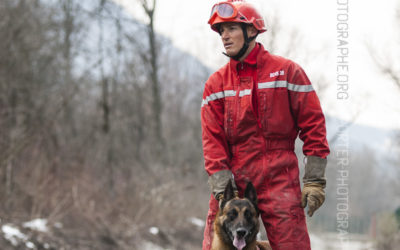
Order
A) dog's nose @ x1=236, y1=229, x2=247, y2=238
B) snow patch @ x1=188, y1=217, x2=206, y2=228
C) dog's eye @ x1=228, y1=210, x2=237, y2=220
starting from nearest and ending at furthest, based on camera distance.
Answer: dog's nose @ x1=236, y1=229, x2=247, y2=238 → dog's eye @ x1=228, y1=210, x2=237, y2=220 → snow patch @ x1=188, y1=217, x2=206, y2=228

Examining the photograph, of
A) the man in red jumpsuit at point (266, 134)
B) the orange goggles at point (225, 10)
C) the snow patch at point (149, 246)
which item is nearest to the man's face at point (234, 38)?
the man in red jumpsuit at point (266, 134)

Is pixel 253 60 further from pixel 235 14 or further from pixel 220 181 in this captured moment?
pixel 220 181

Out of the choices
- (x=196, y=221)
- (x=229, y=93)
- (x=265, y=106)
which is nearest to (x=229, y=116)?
(x=229, y=93)

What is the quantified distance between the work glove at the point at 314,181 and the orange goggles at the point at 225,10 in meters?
1.28

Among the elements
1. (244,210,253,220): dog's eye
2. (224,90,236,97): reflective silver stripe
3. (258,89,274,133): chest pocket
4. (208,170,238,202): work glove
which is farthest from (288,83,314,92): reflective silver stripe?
(244,210,253,220): dog's eye

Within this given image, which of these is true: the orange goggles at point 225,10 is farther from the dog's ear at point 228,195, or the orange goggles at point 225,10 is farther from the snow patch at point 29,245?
the snow patch at point 29,245

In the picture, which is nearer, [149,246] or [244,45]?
[244,45]

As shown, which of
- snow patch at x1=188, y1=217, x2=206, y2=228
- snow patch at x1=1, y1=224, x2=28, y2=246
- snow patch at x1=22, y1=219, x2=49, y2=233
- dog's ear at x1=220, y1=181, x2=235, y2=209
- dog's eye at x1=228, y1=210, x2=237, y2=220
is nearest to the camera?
dog's eye at x1=228, y1=210, x2=237, y2=220

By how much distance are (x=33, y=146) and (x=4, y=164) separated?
8.61 feet

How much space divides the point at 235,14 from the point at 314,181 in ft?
4.73

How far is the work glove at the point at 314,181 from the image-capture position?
3.77 metres

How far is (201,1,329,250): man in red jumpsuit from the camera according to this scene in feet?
12.6

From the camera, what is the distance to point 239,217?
3.68 metres

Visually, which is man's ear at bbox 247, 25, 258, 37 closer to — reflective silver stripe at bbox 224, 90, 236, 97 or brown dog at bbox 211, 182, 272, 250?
reflective silver stripe at bbox 224, 90, 236, 97
